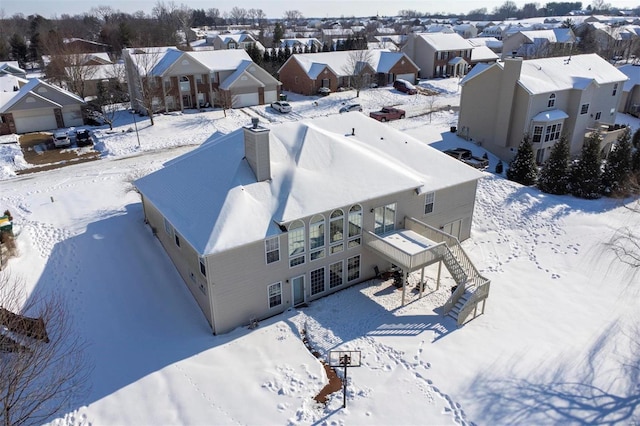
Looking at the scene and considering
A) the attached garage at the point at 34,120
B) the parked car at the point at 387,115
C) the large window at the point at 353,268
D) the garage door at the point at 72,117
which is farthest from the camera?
the parked car at the point at 387,115

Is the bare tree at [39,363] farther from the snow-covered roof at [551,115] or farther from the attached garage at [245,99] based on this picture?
the attached garage at [245,99]

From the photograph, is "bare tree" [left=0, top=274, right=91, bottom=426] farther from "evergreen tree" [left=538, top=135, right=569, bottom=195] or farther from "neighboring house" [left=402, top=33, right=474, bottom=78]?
"neighboring house" [left=402, top=33, right=474, bottom=78]

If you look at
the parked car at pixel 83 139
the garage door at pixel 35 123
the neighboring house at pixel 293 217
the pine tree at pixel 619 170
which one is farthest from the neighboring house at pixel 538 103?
the garage door at pixel 35 123

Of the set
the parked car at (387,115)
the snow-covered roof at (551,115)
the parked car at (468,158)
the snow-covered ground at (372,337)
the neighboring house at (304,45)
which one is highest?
the neighboring house at (304,45)

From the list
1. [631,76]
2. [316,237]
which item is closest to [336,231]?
[316,237]

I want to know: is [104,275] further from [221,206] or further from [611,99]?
[611,99]

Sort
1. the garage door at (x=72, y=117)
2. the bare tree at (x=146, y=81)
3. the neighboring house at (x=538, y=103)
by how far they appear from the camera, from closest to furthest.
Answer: the neighboring house at (x=538, y=103), the garage door at (x=72, y=117), the bare tree at (x=146, y=81)

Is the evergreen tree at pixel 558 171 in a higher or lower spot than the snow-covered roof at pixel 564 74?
lower

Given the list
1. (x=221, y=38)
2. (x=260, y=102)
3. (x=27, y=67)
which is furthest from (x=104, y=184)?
(x=221, y=38)
